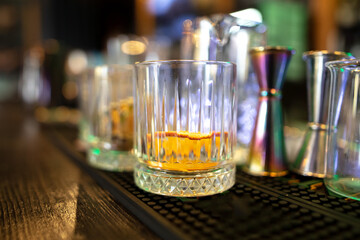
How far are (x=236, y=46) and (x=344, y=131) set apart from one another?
12.6 inches

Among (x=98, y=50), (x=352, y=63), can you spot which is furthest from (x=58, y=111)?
(x=98, y=50)

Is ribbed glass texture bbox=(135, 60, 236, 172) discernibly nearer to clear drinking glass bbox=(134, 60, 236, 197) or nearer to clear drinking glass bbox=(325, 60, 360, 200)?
clear drinking glass bbox=(134, 60, 236, 197)

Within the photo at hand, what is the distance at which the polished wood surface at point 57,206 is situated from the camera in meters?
0.33

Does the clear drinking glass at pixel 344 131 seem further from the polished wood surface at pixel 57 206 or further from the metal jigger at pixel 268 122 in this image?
the polished wood surface at pixel 57 206

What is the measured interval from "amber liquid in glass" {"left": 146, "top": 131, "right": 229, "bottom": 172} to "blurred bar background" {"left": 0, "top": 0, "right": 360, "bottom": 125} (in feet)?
2.81

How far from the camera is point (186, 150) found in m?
0.42

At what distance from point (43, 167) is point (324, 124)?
0.57m

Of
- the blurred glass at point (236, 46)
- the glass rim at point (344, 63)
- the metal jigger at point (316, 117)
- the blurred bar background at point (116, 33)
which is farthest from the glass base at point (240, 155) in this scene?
the blurred bar background at point (116, 33)

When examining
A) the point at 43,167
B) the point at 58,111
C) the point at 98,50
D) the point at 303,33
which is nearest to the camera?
the point at 43,167

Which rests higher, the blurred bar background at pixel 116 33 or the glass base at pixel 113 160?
the blurred bar background at pixel 116 33

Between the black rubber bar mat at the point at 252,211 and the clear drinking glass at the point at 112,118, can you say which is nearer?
the black rubber bar mat at the point at 252,211

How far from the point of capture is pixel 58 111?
1504 mm

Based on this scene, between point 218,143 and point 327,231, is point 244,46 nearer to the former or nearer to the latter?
point 218,143

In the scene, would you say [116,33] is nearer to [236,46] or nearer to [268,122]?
[236,46]
